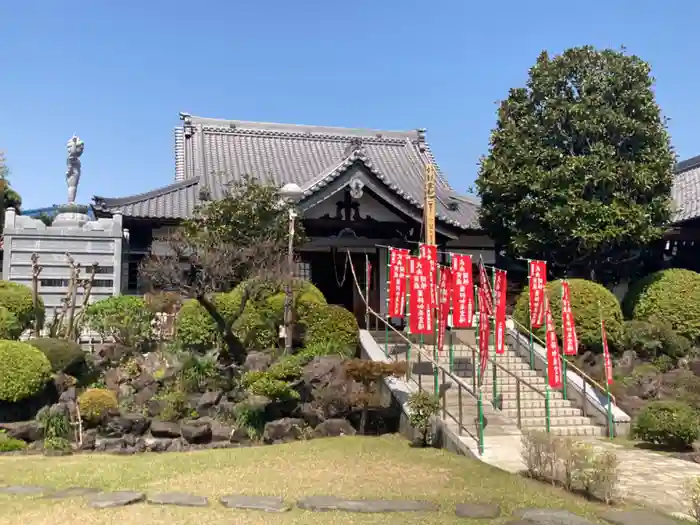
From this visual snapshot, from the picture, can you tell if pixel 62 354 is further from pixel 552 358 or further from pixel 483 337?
pixel 552 358

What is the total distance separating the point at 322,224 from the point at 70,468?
12354 millimetres

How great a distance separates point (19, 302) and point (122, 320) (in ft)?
8.23

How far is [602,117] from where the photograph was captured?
18.3 metres

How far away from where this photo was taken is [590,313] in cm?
1645

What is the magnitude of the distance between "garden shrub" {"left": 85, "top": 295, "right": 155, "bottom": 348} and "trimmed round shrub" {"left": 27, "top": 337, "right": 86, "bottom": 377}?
4.24 feet

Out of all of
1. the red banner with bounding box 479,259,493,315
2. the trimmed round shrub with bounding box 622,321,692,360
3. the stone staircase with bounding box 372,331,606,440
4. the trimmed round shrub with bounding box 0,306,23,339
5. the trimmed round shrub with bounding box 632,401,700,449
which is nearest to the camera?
the trimmed round shrub with bounding box 632,401,700,449

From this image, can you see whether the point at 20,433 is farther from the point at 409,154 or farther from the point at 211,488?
the point at 409,154

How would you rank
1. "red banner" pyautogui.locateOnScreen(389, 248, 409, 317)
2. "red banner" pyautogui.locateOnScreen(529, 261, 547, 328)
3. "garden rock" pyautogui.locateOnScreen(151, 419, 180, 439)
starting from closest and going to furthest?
"garden rock" pyautogui.locateOnScreen(151, 419, 180, 439)
"red banner" pyautogui.locateOnScreen(389, 248, 409, 317)
"red banner" pyautogui.locateOnScreen(529, 261, 547, 328)

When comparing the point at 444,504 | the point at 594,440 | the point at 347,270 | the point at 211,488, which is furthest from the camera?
the point at 347,270

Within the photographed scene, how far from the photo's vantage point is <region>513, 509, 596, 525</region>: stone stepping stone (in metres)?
6.84

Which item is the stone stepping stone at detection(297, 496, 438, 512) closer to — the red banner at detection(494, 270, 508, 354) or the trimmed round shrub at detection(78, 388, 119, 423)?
the trimmed round shrub at detection(78, 388, 119, 423)

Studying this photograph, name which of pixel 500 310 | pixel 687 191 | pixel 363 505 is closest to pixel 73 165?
pixel 500 310

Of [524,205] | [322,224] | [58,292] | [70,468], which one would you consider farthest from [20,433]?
[524,205]

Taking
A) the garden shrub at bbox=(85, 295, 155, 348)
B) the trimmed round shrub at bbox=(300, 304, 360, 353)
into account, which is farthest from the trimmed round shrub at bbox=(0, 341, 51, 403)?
the trimmed round shrub at bbox=(300, 304, 360, 353)
